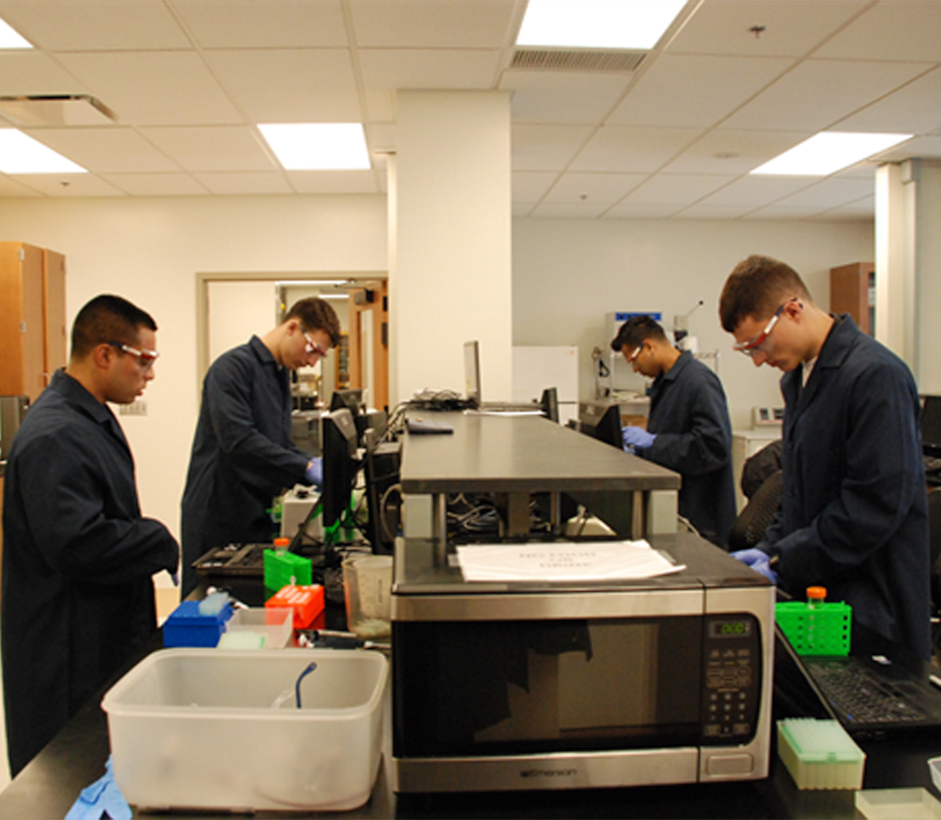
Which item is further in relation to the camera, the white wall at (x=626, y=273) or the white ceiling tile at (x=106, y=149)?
the white wall at (x=626, y=273)

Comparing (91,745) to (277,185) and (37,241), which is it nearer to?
(277,185)

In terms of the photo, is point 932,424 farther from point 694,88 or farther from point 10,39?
point 10,39

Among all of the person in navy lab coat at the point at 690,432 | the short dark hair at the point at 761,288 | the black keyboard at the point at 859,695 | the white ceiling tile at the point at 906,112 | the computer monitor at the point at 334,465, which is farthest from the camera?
the white ceiling tile at the point at 906,112

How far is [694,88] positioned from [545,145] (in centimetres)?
95

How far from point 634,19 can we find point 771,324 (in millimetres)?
1489

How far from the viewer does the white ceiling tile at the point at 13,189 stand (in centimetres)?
429

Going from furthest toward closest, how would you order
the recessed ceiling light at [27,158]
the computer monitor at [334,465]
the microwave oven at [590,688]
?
the recessed ceiling light at [27,158]
the computer monitor at [334,465]
the microwave oven at [590,688]

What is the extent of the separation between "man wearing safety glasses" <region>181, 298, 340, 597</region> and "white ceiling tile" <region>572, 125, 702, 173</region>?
215 centimetres

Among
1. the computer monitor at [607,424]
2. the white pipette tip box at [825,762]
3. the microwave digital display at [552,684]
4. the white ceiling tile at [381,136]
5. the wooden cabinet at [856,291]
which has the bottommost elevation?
the white pipette tip box at [825,762]

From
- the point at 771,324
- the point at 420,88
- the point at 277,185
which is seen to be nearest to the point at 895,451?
the point at 771,324

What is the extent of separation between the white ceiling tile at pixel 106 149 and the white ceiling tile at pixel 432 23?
1752 millimetres

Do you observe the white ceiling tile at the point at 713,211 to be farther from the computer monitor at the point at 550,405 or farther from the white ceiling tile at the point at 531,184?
the computer monitor at the point at 550,405

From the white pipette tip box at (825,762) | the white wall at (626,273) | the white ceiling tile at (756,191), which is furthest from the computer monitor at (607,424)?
the white wall at (626,273)

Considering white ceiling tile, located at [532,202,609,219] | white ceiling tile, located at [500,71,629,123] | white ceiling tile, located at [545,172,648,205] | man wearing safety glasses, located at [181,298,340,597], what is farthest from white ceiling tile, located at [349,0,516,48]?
white ceiling tile, located at [532,202,609,219]
